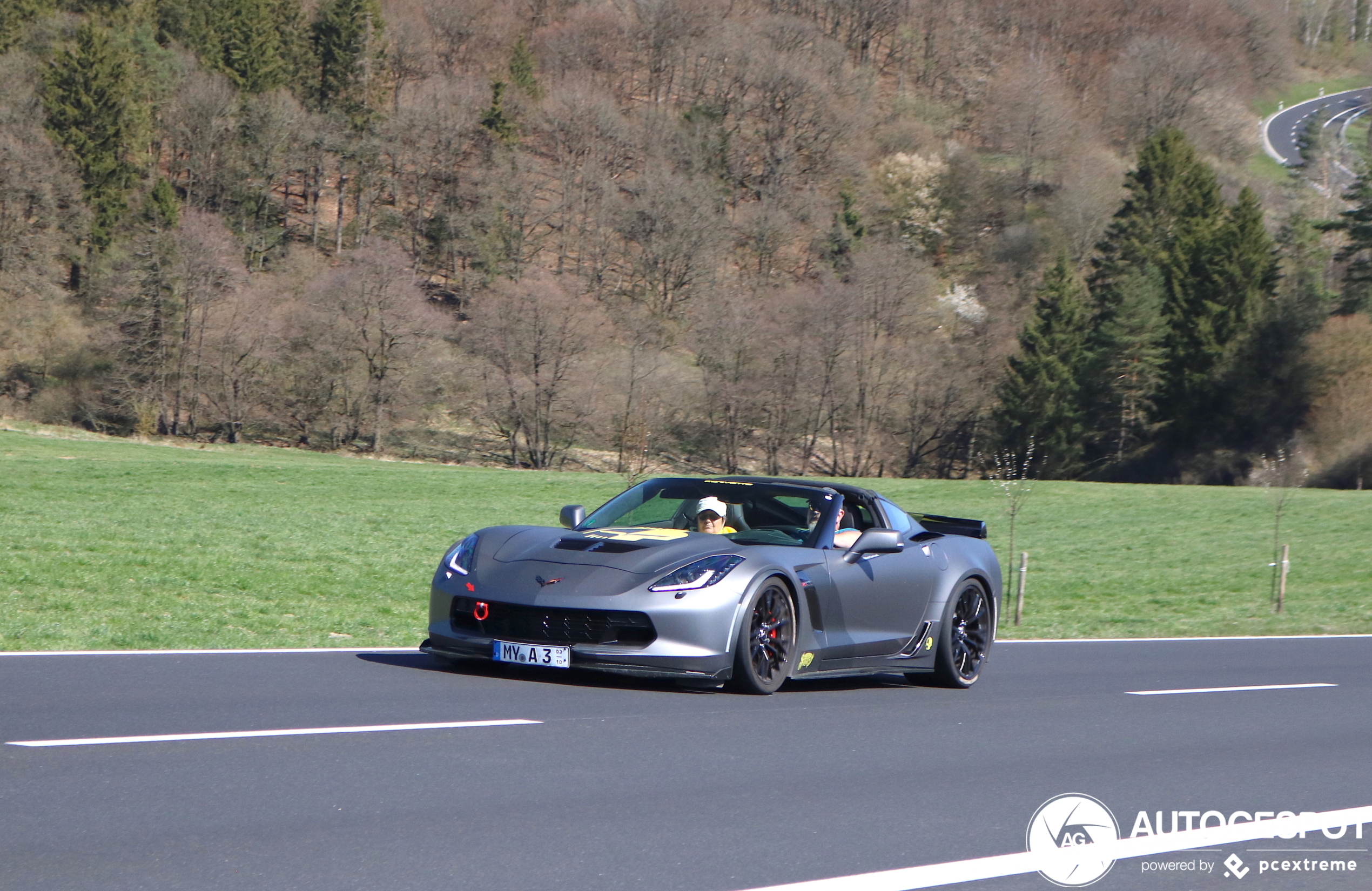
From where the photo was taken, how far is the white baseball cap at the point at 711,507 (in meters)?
9.87

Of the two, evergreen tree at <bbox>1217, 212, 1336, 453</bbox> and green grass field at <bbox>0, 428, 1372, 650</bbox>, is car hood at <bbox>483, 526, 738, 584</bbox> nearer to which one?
green grass field at <bbox>0, 428, 1372, 650</bbox>

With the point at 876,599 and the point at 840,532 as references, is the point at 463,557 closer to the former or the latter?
the point at 840,532

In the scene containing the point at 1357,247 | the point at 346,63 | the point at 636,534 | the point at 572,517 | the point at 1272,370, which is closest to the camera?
the point at 636,534

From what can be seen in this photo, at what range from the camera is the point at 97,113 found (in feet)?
271

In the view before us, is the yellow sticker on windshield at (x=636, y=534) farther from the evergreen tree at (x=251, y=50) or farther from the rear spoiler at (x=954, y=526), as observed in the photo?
the evergreen tree at (x=251, y=50)

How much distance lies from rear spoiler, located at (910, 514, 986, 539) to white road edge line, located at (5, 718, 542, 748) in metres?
4.91

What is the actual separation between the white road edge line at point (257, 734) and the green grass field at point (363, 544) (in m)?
4.68

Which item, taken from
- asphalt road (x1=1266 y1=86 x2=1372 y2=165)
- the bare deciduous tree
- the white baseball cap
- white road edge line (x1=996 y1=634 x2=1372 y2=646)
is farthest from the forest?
the white baseball cap

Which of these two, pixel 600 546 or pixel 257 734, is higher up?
pixel 600 546

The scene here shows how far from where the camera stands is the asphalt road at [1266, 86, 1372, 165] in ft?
424

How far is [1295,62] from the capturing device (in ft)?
545

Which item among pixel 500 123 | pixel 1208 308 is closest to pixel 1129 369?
pixel 1208 308

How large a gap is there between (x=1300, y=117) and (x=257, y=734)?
517 ft

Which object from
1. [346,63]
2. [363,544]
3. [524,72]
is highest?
[524,72]
